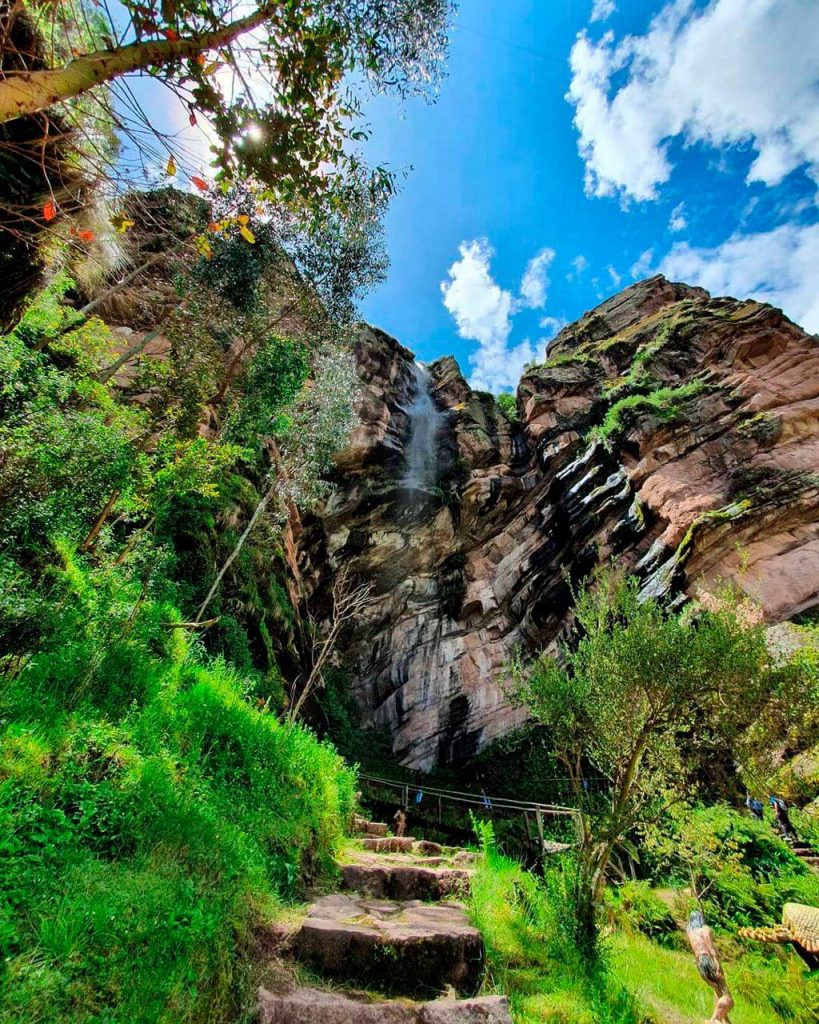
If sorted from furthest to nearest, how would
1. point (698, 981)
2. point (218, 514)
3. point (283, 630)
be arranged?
1. point (283, 630)
2. point (218, 514)
3. point (698, 981)

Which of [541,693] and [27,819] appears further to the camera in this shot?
[541,693]

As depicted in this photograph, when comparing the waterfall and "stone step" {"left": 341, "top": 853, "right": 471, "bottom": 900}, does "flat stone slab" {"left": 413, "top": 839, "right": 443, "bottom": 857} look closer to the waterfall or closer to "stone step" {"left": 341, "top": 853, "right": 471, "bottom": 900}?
"stone step" {"left": 341, "top": 853, "right": 471, "bottom": 900}

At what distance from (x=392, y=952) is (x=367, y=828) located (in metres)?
6.38

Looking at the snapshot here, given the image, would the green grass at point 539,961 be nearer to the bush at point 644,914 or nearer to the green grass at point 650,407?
the bush at point 644,914

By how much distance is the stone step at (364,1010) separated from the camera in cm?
238

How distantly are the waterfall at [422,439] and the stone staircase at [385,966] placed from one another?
2105 cm

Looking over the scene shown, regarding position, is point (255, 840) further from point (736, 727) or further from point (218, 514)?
point (218, 514)

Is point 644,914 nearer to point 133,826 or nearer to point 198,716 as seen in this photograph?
point 198,716

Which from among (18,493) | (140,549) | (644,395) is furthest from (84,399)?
(644,395)

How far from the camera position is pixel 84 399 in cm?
676

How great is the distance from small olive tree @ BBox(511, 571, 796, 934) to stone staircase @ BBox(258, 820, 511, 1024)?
1905 millimetres

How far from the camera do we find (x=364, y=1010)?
253 centimetres

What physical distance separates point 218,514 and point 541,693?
9917 millimetres

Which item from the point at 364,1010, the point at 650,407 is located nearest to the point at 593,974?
the point at 364,1010
